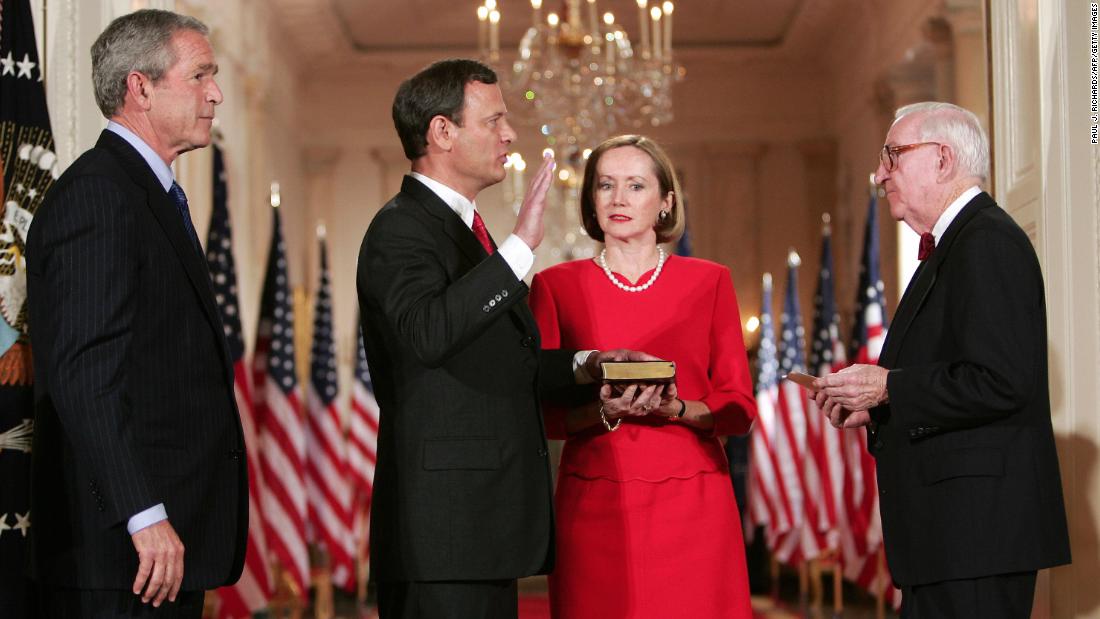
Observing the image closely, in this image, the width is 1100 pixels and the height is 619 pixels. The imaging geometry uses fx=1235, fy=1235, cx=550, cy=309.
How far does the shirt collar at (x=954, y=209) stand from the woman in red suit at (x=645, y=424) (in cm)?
63

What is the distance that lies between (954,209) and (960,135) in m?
0.18

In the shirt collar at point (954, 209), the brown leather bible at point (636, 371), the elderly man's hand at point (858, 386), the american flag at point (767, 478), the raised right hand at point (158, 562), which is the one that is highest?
the shirt collar at point (954, 209)

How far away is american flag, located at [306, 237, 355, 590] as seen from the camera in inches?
332

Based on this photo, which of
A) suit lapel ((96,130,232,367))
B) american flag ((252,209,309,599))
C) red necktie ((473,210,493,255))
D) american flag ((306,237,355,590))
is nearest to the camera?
suit lapel ((96,130,232,367))

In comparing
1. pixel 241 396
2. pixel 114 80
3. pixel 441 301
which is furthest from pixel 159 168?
pixel 241 396

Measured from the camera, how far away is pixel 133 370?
2510 millimetres

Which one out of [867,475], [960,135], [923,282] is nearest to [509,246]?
[923,282]

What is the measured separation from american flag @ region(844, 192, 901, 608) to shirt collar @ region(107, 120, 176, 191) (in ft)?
19.4

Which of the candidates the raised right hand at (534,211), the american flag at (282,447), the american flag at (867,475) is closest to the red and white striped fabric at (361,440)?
the american flag at (282,447)

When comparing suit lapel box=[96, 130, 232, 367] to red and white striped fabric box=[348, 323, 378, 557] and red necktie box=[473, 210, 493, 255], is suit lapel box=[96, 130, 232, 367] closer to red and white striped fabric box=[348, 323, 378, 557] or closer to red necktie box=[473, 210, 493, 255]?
red necktie box=[473, 210, 493, 255]

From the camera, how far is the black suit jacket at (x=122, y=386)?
241cm

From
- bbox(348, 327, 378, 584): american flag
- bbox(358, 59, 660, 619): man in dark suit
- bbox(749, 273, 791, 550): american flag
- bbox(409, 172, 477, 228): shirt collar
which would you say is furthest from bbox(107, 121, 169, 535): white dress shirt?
bbox(749, 273, 791, 550): american flag

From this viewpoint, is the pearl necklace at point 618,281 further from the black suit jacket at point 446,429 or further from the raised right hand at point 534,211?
the raised right hand at point 534,211

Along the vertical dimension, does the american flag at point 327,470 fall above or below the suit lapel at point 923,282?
below
